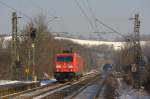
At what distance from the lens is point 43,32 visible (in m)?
76.4

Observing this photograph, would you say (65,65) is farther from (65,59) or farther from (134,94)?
(134,94)

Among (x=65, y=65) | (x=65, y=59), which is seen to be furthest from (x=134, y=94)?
(x=65, y=59)

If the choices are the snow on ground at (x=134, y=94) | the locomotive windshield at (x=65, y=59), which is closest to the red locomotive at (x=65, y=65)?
the locomotive windshield at (x=65, y=59)

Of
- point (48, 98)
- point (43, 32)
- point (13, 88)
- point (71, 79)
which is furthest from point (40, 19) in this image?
point (48, 98)

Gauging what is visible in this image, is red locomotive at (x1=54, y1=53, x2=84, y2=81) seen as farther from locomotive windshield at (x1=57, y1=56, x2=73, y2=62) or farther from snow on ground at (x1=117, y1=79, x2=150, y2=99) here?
snow on ground at (x1=117, y1=79, x2=150, y2=99)

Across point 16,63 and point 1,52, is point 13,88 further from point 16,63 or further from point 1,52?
point 1,52

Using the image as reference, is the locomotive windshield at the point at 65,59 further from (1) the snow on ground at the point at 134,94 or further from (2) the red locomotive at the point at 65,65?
(1) the snow on ground at the point at 134,94

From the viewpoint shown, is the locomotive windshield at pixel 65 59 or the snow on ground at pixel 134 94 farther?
the locomotive windshield at pixel 65 59

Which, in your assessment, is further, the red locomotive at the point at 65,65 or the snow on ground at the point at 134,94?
the red locomotive at the point at 65,65

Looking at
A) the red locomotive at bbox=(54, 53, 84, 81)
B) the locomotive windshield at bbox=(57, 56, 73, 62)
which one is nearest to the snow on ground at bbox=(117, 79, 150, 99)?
the red locomotive at bbox=(54, 53, 84, 81)

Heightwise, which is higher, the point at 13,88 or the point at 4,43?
the point at 4,43

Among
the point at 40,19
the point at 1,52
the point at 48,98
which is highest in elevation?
the point at 40,19

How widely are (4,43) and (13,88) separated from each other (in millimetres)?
92697

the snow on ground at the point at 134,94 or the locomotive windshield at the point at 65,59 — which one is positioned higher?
the locomotive windshield at the point at 65,59
